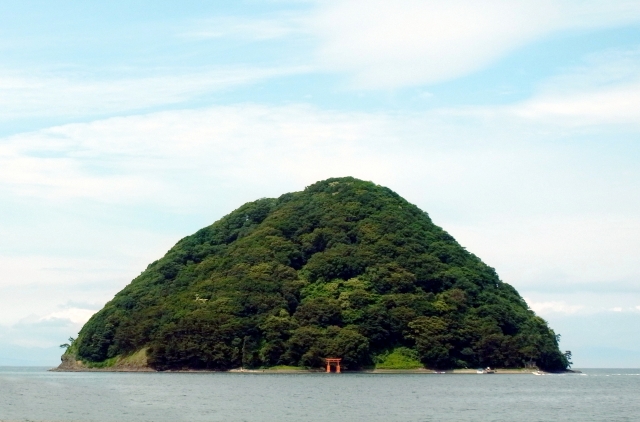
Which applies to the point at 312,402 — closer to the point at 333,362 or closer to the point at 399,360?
the point at 333,362

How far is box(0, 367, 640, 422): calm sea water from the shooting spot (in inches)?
2454

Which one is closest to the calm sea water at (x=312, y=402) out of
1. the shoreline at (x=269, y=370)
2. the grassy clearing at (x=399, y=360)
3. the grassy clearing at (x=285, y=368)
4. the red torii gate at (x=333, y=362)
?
the red torii gate at (x=333, y=362)

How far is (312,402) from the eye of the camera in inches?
2977

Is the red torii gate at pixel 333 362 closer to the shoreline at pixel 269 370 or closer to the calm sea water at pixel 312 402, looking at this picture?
the shoreline at pixel 269 370

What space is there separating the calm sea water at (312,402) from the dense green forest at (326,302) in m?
35.3

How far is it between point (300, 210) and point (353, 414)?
130 meters

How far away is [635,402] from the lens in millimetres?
84688

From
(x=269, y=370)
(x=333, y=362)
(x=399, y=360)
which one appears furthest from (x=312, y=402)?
(x=399, y=360)

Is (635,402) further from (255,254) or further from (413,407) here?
(255,254)

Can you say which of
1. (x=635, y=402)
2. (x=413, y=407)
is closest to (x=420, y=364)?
(x=635, y=402)

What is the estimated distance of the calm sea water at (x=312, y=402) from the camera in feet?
205

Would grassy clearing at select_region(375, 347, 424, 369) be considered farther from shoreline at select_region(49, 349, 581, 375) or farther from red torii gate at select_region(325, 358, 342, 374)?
red torii gate at select_region(325, 358, 342, 374)

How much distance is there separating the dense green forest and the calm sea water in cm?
3532

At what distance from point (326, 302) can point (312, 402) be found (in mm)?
75522
